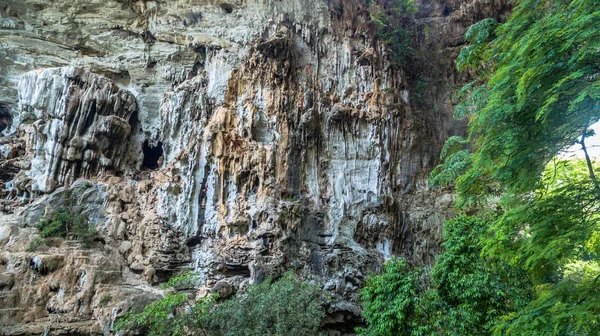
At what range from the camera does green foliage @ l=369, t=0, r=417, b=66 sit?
19312 mm

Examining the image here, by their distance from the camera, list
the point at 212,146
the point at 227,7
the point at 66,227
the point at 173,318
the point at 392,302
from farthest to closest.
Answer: the point at 227,7
the point at 212,146
the point at 66,227
the point at 173,318
the point at 392,302

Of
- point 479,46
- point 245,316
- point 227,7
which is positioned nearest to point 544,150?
point 479,46

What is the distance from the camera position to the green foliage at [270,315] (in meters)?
9.43

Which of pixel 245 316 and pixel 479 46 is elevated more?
pixel 479 46

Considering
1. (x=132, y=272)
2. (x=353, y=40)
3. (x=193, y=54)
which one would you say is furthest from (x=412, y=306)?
(x=193, y=54)

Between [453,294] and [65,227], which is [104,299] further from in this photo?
[453,294]

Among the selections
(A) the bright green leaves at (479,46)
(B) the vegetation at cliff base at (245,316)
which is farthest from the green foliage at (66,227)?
(A) the bright green leaves at (479,46)

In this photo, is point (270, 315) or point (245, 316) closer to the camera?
point (270, 315)

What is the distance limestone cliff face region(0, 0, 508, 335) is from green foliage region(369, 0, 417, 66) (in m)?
0.61

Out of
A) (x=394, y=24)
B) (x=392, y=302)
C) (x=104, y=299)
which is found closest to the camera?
(x=392, y=302)

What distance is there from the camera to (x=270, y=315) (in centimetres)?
972

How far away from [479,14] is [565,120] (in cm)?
1902

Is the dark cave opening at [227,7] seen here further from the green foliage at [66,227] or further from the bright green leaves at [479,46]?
the bright green leaves at [479,46]

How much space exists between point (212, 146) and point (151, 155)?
5811mm
